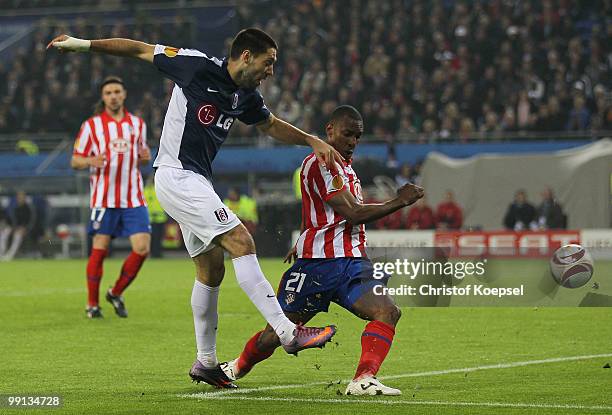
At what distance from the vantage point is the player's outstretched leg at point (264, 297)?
6254 millimetres

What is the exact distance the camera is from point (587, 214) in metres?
23.5

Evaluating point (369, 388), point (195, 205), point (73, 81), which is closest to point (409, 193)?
point (369, 388)

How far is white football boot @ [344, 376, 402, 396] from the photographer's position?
21.2 ft

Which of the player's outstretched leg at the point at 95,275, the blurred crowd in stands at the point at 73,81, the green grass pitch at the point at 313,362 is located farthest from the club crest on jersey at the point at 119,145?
the blurred crowd in stands at the point at 73,81

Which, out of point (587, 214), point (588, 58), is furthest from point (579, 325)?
point (588, 58)

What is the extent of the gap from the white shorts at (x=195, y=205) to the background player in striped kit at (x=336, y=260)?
502 millimetres

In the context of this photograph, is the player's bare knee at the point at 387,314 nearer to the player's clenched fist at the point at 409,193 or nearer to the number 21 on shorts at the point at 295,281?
the number 21 on shorts at the point at 295,281

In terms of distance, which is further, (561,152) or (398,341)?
(561,152)

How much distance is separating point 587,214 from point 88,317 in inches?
548

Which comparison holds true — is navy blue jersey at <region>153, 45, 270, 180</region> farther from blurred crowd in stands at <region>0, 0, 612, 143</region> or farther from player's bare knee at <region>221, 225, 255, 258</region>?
blurred crowd in stands at <region>0, 0, 612, 143</region>

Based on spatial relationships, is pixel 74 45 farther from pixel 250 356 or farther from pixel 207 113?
pixel 250 356

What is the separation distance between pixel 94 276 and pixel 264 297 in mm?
5928

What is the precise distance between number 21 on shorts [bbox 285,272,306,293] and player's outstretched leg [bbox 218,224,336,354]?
33cm

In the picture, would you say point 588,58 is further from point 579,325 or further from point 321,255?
point 321,255
